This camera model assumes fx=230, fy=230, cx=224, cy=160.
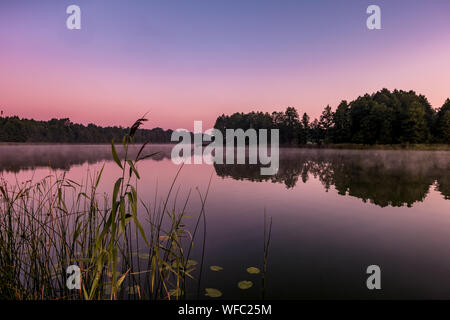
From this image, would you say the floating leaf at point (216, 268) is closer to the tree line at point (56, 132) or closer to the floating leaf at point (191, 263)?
the floating leaf at point (191, 263)

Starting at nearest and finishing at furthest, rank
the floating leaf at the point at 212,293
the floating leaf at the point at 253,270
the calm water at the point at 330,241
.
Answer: the floating leaf at the point at 212,293, the calm water at the point at 330,241, the floating leaf at the point at 253,270

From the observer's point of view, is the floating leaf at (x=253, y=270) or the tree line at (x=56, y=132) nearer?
the floating leaf at (x=253, y=270)

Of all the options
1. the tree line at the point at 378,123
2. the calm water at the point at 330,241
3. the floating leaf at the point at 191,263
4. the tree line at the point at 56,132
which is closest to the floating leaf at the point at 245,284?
the calm water at the point at 330,241

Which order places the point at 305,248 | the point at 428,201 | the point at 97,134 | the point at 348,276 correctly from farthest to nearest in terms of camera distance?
the point at 97,134, the point at 428,201, the point at 305,248, the point at 348,276

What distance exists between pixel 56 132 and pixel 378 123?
165887 millimetres

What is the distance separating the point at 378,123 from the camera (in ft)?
251

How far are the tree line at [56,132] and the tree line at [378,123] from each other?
242ft

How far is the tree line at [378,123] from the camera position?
68.8 meters

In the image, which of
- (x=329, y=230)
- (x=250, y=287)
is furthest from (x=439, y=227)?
(x=250, y=287)

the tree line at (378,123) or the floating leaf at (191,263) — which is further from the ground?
the tree line at (378,123)

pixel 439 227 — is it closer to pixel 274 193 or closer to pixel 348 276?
pixel 348 276

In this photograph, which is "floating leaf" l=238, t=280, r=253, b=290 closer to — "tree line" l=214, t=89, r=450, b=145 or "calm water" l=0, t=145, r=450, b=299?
"calm water" l=0, t=145, r=450, b=299

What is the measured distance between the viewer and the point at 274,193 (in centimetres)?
1313
